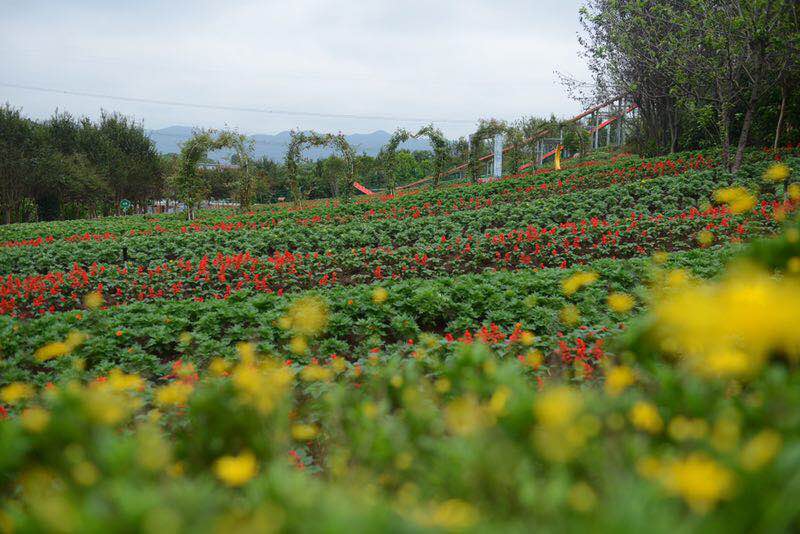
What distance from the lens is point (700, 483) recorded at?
3.07ft

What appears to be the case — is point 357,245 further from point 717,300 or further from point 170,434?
point 717,300

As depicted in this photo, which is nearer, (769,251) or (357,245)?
(769,251)

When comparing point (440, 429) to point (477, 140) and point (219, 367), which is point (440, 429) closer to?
point (219, 367)

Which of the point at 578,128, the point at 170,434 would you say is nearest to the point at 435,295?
the point at 170,434

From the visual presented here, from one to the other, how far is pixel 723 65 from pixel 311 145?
14291 millimetres

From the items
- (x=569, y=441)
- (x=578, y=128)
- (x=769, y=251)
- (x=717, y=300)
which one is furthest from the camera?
A: (x=578, y=128)

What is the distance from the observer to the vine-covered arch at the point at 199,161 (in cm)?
1989

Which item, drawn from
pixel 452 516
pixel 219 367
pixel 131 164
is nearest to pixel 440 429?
pixel 452 516

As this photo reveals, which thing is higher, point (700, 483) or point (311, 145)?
point (311, 145)

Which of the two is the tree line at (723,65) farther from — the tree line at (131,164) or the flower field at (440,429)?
the flower field at (440,429)

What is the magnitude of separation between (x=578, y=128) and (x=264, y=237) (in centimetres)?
1904

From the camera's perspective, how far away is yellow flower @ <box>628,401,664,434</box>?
4.32 ft

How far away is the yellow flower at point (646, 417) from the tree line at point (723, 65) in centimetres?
1161

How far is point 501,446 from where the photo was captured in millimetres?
1287
